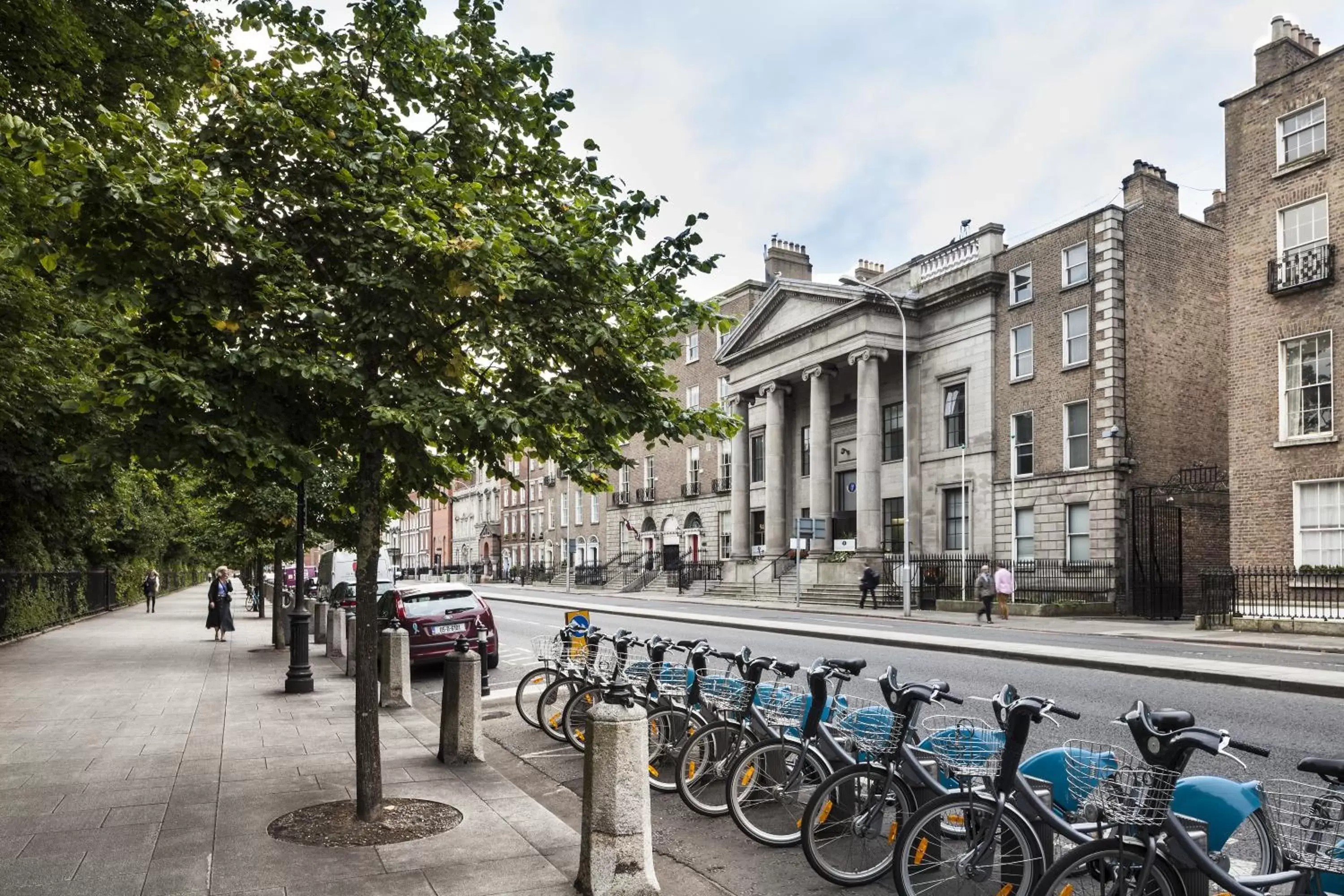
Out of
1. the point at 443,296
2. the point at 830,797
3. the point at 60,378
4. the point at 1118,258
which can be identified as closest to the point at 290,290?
the point at 443,296

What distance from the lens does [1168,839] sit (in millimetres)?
3850

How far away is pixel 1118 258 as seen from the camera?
32.6 meters

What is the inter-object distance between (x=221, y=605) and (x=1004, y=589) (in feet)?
71.8

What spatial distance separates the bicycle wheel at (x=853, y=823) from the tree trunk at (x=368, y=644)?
3.06 metres

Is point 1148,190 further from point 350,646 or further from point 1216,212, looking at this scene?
point 350,646

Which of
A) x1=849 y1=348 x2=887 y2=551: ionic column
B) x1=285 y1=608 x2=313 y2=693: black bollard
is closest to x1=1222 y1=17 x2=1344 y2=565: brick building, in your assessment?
x1=849 y1=348 x2=887 y2=551: ionic column

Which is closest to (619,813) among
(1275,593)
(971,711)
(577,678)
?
(577,678)

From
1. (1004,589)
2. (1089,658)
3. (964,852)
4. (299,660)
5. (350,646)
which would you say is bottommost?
(1004,589)

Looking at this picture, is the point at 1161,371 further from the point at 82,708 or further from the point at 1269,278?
the point at 82,708

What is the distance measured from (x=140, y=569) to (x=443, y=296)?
46947 mm

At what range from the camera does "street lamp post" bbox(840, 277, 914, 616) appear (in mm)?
32000

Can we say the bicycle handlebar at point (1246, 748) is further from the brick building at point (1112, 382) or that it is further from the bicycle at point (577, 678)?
the brick building at point (1112, 382)

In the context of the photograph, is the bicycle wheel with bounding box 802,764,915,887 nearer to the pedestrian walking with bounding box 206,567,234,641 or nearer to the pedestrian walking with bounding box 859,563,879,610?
the pedestrian walking with bounding box 206,567,234,641

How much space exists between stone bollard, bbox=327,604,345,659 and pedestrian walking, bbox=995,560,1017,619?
19319mm
